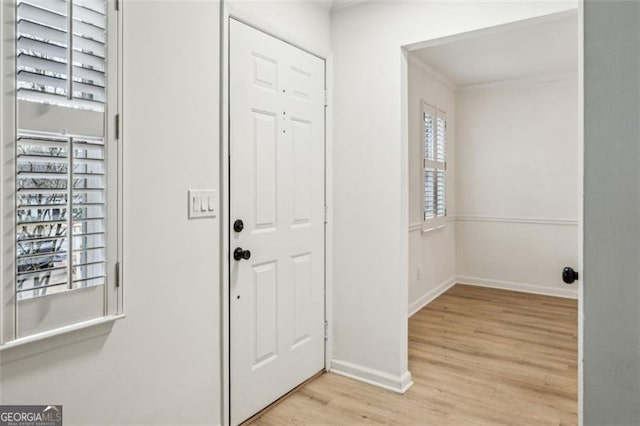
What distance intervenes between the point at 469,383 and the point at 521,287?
8.96ft

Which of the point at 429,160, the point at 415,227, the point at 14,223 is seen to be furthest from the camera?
the point at 429,160

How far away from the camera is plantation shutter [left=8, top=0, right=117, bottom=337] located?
1285 millimetres

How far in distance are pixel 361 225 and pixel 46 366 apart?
1796mm

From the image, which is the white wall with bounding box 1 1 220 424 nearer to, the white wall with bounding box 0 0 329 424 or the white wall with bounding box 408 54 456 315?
the white wall with bounding box 0 0 329 424

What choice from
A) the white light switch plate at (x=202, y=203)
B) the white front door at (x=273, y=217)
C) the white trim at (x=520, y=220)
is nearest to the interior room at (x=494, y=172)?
the white trim at (x=520, y=220)

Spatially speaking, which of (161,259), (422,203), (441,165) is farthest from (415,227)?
(161,259)

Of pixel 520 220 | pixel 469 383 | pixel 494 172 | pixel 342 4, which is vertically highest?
pixel 342 4

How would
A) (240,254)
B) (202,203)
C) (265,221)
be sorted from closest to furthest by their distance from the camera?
1. (202,203)
2. (240,254)
3. (265,221)

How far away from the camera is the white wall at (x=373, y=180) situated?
2.48 meters

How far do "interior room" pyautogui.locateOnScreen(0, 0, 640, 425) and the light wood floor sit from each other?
0.02 meters

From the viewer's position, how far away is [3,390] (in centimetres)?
128

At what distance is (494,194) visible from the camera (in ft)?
16.5

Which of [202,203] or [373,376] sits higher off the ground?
[202,203]

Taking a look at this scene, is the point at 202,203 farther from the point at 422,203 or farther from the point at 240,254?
the point at 422,203
